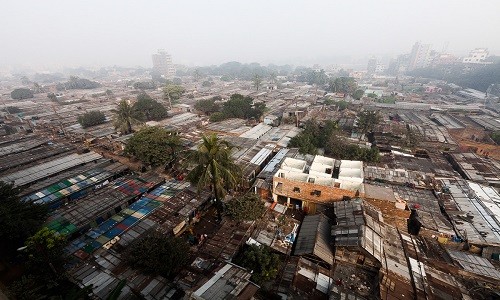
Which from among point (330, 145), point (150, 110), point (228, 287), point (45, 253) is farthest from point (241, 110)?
point (228, 287)

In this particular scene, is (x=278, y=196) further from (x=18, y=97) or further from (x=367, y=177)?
(x=18, y=97)

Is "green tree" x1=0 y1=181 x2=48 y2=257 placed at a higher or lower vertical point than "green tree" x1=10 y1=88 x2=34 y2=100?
higher

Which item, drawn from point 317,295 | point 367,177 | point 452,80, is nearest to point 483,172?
point 367,177

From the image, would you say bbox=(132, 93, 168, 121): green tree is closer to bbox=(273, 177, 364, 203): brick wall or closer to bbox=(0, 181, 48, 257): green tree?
bbox=(0, 181, 48, 257): green tree

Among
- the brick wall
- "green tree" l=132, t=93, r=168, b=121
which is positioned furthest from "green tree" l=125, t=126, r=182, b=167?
"green tree" l=132, t=93, r=168, b=121

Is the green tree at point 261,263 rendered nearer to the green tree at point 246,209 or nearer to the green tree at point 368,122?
the green tree at point 246,209
